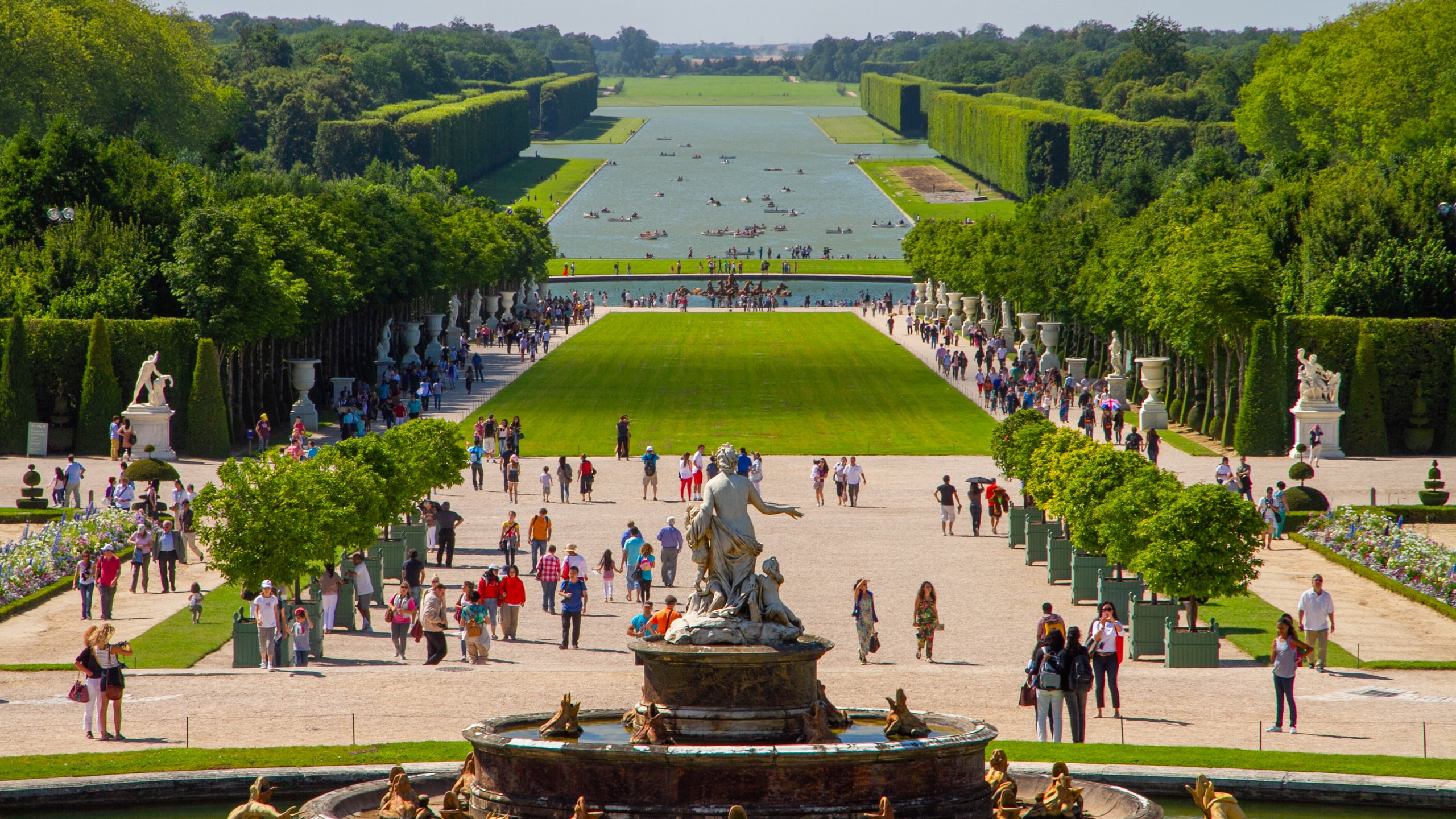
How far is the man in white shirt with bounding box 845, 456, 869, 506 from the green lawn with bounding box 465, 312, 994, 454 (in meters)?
7.04

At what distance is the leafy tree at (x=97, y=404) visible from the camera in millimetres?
55500

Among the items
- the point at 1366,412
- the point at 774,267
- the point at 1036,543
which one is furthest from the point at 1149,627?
the point at 774,267

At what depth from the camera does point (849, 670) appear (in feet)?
89.5

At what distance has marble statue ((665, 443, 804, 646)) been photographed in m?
18.3

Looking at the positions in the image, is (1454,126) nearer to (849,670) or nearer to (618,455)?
(618,455)

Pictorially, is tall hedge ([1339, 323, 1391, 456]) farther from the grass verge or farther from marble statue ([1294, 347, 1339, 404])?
the grass verge

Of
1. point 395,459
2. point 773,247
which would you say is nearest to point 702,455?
point 395,459

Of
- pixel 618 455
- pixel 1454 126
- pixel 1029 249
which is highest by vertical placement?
pixel 1454 126

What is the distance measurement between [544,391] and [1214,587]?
149ft

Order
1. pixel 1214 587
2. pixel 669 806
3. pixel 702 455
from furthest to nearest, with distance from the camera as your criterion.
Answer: pixel 702 455
pixel 1214 587
pixel 669 806

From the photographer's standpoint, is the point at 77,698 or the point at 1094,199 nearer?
the point at 77,698

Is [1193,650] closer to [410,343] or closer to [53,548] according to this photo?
[53,548]

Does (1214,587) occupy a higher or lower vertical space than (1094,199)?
lower

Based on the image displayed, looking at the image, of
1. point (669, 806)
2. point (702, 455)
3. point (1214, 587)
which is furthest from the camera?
point (702, 455)
